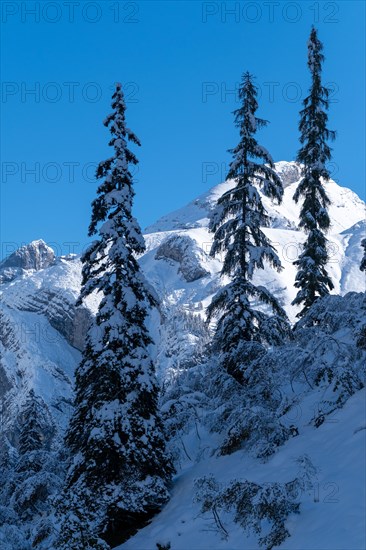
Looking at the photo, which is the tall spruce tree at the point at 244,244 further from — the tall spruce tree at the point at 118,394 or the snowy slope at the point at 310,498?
the snowy slope at the point at 310,498

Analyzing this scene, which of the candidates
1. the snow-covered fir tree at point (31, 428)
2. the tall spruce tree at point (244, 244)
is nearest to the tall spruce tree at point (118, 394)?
the tall spruce tree at point (244, 244)

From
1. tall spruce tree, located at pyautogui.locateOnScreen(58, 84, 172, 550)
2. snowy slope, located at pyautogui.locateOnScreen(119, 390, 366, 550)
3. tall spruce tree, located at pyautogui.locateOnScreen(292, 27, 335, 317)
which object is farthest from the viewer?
tall spruce tree, located at pyautogui.locateOnScreen(292, 27, 335, 317)

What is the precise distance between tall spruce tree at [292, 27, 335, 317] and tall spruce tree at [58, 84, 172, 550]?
37.9 feet

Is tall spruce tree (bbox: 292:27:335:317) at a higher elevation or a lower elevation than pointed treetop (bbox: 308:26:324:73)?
lower

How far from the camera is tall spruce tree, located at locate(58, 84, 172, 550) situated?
1345cm

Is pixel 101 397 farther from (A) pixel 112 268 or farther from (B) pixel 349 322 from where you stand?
(B) pixel 349 322

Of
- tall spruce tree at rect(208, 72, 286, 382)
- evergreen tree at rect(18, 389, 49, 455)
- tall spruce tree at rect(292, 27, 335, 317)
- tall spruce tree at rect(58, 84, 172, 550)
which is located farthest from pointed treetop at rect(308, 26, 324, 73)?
evergreen tree at rect(18, 389, 49, 455)

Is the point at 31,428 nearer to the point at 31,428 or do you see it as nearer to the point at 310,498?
the point at 31,428

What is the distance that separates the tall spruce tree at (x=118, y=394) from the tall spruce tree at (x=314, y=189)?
37.9 ft

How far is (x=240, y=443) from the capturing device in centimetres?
1399

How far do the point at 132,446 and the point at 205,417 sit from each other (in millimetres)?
2650

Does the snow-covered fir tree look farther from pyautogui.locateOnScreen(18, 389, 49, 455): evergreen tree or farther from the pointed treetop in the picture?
the pointed treetop

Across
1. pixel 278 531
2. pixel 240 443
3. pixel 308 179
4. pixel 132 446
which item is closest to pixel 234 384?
Result: pixel 240 443

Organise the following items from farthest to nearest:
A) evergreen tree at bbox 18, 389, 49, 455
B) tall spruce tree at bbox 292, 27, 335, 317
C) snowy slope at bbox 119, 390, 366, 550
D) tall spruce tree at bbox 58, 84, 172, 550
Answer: evergreen tree at bbox 18, 389, 49, 455 < tall spruce tree at bbox 292, 27, 335, 317 < tall spruce tree at bbox 58, 84, 172, 550 < snowy slope at bbox 119, 390, 366, 550
